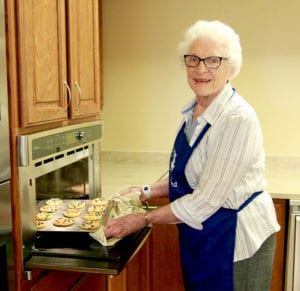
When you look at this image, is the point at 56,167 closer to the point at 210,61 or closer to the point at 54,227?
the point at 54,227

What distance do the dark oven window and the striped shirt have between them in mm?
442

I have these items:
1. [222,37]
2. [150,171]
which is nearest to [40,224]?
[222,37]

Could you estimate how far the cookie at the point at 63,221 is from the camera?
1.41 meters

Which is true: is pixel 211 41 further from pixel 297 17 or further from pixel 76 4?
pixel 297 17

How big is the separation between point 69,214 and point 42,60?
55 cm

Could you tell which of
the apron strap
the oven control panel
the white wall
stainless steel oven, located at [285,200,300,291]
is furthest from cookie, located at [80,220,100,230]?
the white wall

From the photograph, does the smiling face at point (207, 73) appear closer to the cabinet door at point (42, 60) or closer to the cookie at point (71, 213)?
the cabinet door at point (42, 60)

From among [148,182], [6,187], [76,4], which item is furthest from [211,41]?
[148,182]

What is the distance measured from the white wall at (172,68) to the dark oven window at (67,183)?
1.14 m

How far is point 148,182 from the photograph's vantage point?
7.48 ft

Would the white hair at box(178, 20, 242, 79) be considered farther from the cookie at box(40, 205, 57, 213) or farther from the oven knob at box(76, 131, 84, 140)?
the cookie at box(40, 205, 57, 213)

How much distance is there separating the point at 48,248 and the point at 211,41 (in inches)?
32.6

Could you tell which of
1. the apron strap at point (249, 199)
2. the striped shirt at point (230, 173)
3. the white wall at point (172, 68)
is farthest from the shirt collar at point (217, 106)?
the white wall at point (172, 68)

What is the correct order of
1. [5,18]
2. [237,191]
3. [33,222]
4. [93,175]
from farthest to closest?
[93,175] → [237,191] → [33,222] → [5,18]
